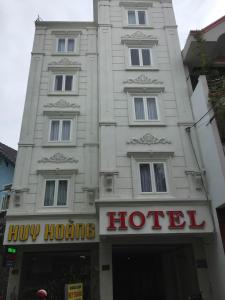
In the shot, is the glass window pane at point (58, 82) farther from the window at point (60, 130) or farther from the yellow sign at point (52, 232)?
the yellow sign at point (52, 232)

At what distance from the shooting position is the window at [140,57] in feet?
41.9

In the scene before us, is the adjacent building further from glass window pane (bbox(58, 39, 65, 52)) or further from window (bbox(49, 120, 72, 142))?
glass window pane (bbox(58, 39, 65, 52))

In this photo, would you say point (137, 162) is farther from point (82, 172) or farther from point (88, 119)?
point (88, 119)

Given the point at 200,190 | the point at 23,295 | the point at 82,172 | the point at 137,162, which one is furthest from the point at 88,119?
the point at 23,295

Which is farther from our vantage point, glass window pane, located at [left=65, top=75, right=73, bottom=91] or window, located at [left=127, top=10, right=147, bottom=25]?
window, located at [left=127, top=10, right=147, bottom=25]

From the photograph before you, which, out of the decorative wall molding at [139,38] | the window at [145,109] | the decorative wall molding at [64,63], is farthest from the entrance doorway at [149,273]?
the decorative wall molding at [139,38]

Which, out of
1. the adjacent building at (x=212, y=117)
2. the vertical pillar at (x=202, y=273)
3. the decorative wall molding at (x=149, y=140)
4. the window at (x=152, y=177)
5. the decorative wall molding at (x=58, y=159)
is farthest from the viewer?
the decorative wall molding at (x=58, y=159)

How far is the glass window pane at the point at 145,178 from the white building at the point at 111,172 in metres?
0.04

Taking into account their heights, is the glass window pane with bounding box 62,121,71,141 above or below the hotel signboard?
above

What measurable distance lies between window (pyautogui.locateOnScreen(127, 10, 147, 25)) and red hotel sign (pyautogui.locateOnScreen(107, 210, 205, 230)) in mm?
10193

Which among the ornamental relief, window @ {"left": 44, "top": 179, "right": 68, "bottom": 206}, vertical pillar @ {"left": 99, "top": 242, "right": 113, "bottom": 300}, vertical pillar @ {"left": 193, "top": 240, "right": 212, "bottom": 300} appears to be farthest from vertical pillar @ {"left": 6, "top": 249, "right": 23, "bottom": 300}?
the ornamental relief

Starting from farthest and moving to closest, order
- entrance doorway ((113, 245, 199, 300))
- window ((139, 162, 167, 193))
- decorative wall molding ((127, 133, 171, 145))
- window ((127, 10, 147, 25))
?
window ((127, 10, 147, 25)), entrance doorway ((113, 245, 199, 300)), decorative wall molding ((127, 133, 171, 145)), window ((139, 162, 167, 193))

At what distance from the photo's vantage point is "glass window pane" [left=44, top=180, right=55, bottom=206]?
33.8ft

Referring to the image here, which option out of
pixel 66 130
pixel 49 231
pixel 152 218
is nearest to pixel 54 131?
pixel 66 130
